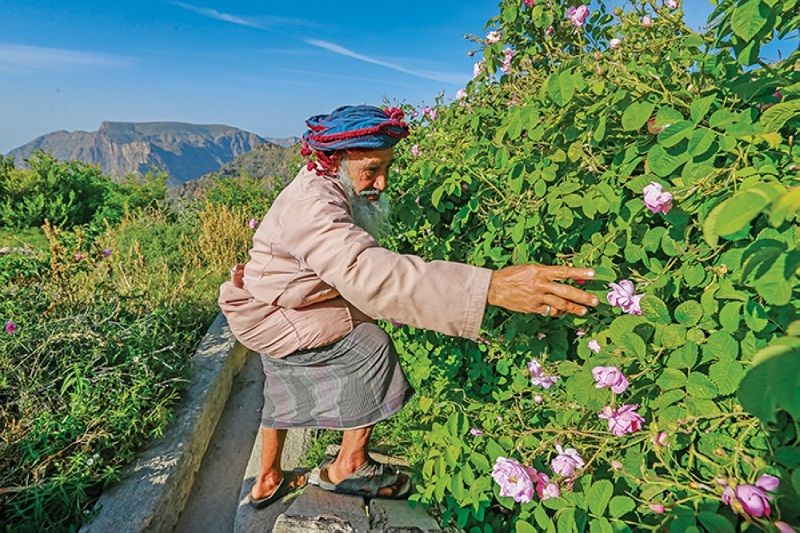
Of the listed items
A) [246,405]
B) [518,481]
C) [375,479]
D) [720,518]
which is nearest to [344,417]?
[375,479]

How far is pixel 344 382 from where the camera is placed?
2.12 metres

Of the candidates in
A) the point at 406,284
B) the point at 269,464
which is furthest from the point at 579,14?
the point at 269,464

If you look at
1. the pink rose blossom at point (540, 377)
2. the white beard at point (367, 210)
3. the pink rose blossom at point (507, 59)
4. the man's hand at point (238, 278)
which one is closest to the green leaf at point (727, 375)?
the pink rose blossom at point (540, 377)

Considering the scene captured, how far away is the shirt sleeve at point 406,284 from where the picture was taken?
1397 millimetres

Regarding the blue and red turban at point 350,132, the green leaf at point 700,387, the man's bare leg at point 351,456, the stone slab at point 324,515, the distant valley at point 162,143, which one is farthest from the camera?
the distant valley at point 162,143

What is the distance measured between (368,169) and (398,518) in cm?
Result: 136

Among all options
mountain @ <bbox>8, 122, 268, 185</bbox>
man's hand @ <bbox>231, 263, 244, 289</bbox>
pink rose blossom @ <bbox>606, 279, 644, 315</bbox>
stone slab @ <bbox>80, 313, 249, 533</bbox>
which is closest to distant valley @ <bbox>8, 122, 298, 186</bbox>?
mountain @ <bbox>8, 122, 268, 185</bbox>

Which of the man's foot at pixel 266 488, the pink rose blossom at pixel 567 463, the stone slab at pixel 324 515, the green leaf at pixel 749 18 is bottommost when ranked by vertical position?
the man's foot at pixel 266 488

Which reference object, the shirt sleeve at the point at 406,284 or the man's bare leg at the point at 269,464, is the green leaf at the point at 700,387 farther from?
the man's bare leg at the point at 269,464

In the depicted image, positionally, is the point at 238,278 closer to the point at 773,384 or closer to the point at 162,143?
the point at 773,384

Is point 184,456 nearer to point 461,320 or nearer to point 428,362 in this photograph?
point 428,362

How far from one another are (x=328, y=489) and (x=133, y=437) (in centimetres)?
112

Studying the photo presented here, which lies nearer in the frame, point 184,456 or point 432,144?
point 184,456

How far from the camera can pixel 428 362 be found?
2898 millimetres
